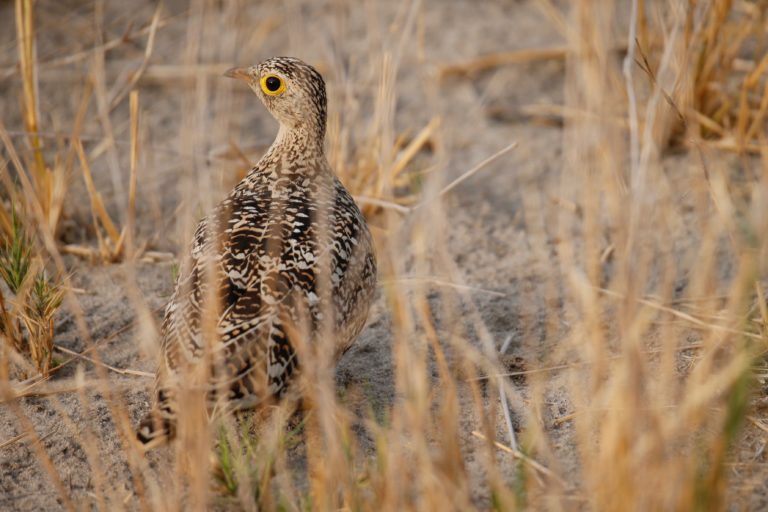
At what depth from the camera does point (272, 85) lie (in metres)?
3.74

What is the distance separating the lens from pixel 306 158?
143 inches

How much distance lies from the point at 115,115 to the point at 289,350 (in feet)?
10.9

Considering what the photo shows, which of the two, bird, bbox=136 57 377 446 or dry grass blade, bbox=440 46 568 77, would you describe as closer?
bird, bbox=136 57 377 446

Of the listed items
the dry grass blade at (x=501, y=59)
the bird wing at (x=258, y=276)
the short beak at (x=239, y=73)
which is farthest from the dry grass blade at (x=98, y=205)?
the dry grass blade at (x=501, y=59)

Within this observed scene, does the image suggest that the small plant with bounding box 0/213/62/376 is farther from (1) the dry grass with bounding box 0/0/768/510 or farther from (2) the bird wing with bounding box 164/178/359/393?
(2) the bird wing with bounding box 164/178/359/393

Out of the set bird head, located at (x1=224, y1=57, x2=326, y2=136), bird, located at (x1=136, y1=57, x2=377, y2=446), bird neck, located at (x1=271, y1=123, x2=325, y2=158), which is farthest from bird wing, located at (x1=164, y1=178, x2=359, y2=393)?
bird head, located at (x1=224, y1=57, x2=326, y2=136)

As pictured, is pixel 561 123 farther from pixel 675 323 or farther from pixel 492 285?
pixel 675 323

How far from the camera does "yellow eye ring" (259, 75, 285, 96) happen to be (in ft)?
12.1

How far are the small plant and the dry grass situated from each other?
2 centimetres

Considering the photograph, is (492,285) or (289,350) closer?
(289,350)

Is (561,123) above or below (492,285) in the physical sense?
above

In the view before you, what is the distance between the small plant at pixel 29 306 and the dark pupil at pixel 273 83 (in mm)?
1138

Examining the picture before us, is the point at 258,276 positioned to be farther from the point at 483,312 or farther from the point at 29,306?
the point at 483,312

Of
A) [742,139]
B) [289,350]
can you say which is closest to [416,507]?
[289,350]
